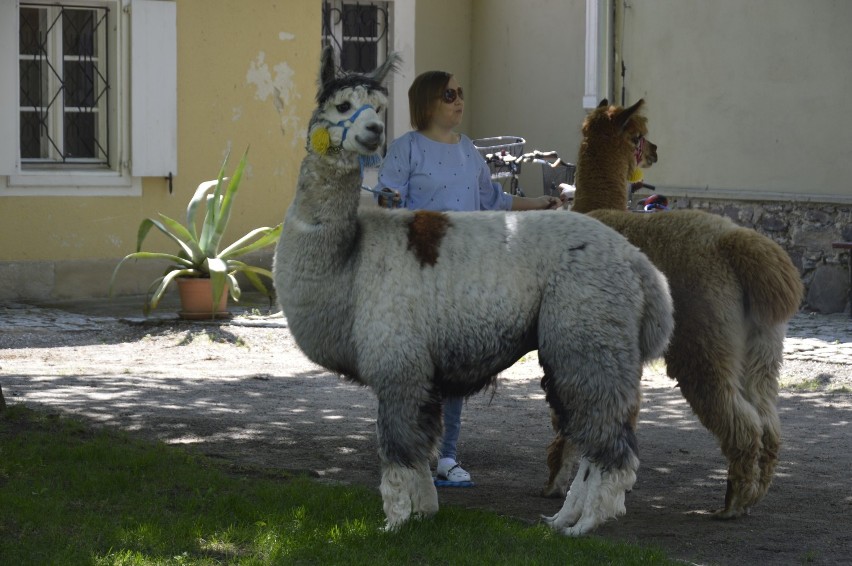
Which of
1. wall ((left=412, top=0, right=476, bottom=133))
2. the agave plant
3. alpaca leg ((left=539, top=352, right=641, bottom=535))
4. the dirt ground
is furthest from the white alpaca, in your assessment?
wall ((left=412, top=0, right=476, bottom=133))

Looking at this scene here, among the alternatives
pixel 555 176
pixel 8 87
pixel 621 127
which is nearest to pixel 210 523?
pixel 621 127

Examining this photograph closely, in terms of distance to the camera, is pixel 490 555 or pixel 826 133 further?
pixel 826 133

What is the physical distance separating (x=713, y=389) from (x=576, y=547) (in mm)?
1059

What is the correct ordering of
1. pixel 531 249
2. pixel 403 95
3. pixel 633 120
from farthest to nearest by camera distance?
pixel 403 95 → pixel 633 120 → pixel 531 249

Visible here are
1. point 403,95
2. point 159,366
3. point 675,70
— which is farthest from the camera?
point 403,95

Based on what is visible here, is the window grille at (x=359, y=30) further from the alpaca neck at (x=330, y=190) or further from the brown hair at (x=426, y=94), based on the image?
the alpaca neck at (x=330, y=190)

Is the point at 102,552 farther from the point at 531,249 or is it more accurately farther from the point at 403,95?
the point at 403,95

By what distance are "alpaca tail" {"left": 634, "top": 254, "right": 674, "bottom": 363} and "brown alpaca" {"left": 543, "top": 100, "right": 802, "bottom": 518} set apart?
424 millimetres

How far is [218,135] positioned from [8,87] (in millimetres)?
2046

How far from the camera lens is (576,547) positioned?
4793 millimetres

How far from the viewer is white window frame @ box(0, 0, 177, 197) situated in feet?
38.4

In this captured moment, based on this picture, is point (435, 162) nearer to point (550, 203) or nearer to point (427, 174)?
point (427, 174)

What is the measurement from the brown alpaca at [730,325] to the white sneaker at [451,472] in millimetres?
1164

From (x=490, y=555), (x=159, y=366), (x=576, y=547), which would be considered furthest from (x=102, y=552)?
(x=159, y=366)
